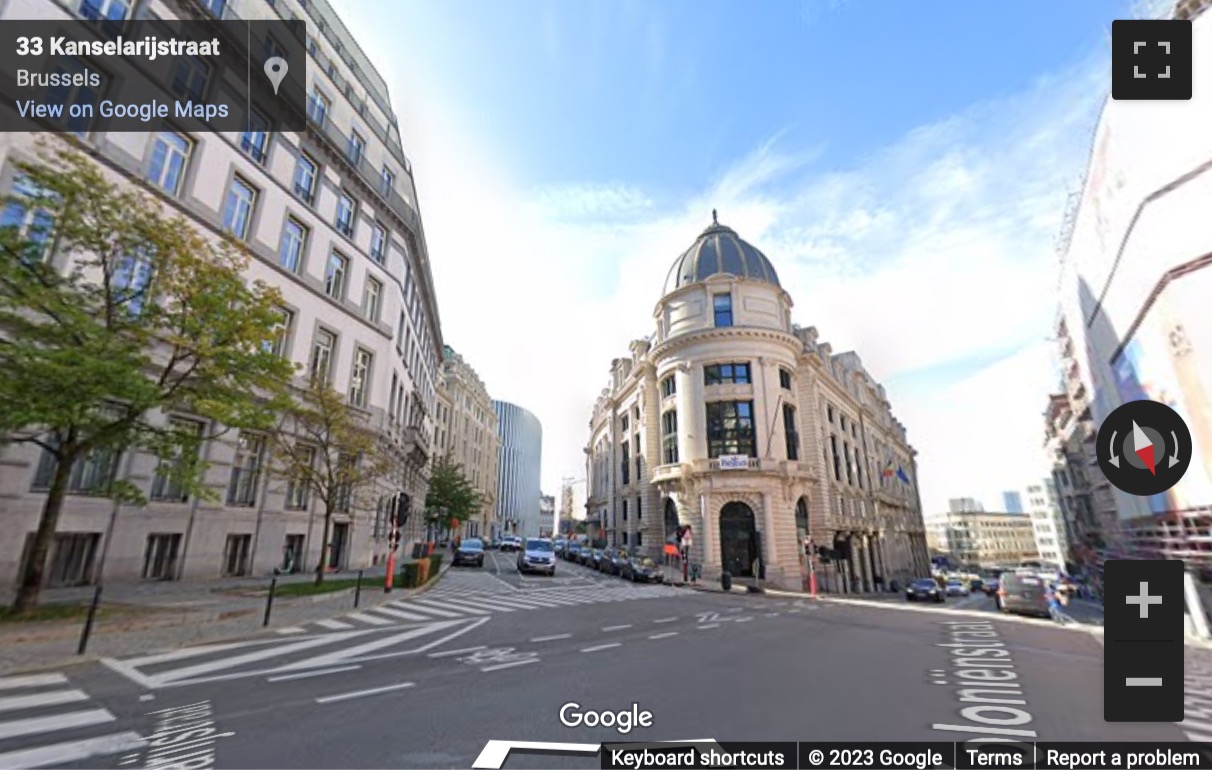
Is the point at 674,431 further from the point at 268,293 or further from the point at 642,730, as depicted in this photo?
the point at 642,730

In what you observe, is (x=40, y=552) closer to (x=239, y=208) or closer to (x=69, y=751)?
(x=69, y=751)

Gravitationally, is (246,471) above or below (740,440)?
below

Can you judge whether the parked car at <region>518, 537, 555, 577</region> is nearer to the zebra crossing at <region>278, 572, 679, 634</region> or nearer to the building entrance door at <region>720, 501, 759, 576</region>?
the zebra crossing at <region>278, 572, 679, 634</region>

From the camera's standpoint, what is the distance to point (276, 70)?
20641 millimetres

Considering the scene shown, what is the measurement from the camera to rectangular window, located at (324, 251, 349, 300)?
22734 mm

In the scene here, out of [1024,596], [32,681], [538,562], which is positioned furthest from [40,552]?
[1024,596]

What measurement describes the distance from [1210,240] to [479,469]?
74.0 m

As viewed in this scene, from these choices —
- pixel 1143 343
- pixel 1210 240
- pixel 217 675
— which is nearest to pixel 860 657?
pixel 217 675

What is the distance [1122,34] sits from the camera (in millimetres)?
4559

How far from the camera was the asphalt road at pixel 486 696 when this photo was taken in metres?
4.56

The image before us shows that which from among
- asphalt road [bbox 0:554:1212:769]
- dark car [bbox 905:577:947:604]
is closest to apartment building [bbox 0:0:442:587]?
asphalt road [bbox 0:554:1212:769]

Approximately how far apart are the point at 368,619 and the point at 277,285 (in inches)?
567

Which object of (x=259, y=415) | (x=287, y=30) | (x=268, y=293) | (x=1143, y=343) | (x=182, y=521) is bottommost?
(x=182, y=521)

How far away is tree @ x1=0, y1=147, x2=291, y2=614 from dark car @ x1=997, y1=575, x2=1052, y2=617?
29.2 m
